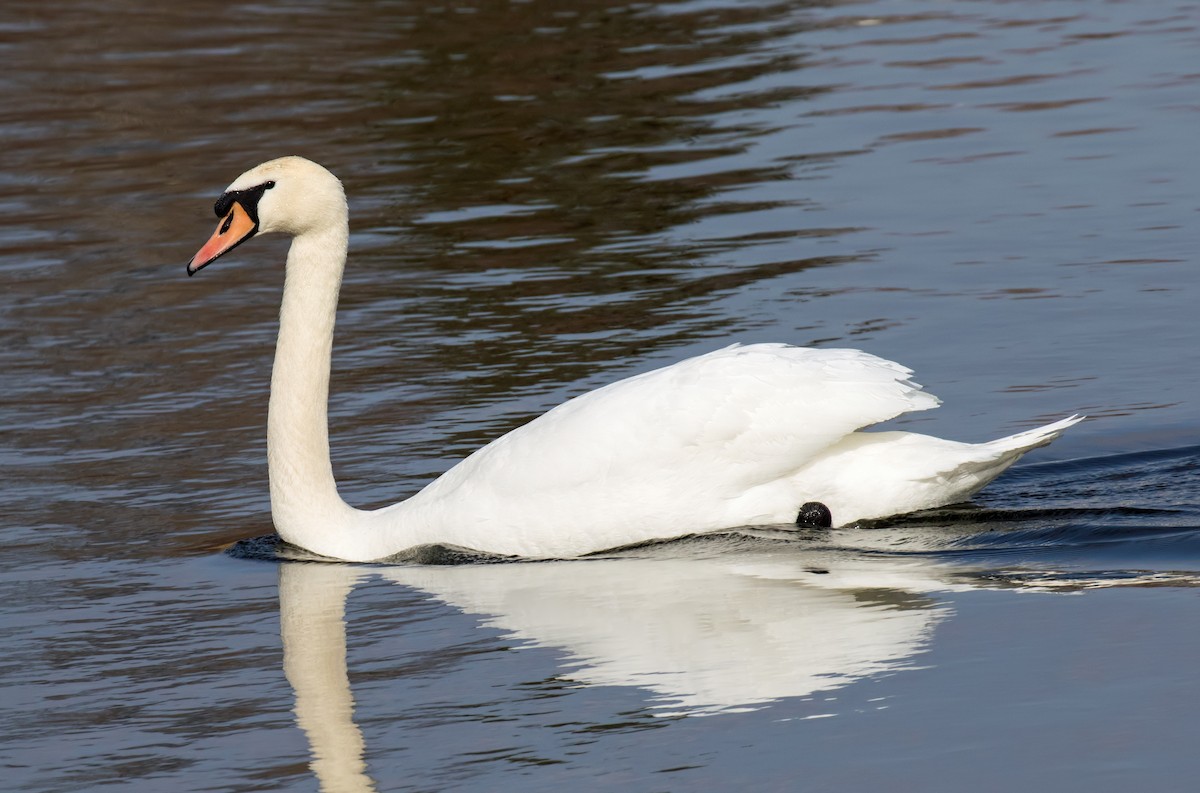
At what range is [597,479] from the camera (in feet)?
24.4

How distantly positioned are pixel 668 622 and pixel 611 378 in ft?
11.9

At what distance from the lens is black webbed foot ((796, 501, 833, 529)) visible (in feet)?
24.5

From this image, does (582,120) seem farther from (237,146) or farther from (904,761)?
(904,761)

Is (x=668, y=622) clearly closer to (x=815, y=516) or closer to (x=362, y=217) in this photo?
(x=815, y=516)

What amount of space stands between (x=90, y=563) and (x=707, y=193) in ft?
25.3

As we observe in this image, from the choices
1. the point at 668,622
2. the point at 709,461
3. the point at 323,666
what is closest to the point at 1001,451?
the point at 709,461

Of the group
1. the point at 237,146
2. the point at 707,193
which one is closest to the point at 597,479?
the point at 707,193

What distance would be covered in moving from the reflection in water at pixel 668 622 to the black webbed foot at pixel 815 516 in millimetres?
288

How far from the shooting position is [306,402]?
8.05 m

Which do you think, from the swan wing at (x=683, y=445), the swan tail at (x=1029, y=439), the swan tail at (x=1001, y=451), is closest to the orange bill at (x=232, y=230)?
the swan wing at (x=683, y=445)

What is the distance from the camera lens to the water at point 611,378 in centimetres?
→ 554

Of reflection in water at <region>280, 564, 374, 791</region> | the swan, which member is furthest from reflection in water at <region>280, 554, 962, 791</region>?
the swan

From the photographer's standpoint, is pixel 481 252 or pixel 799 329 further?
pixel 481 252

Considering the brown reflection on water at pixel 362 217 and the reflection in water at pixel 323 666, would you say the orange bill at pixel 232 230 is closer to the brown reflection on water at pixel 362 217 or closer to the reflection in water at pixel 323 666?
the brown reflection on water at pixel 362 217
